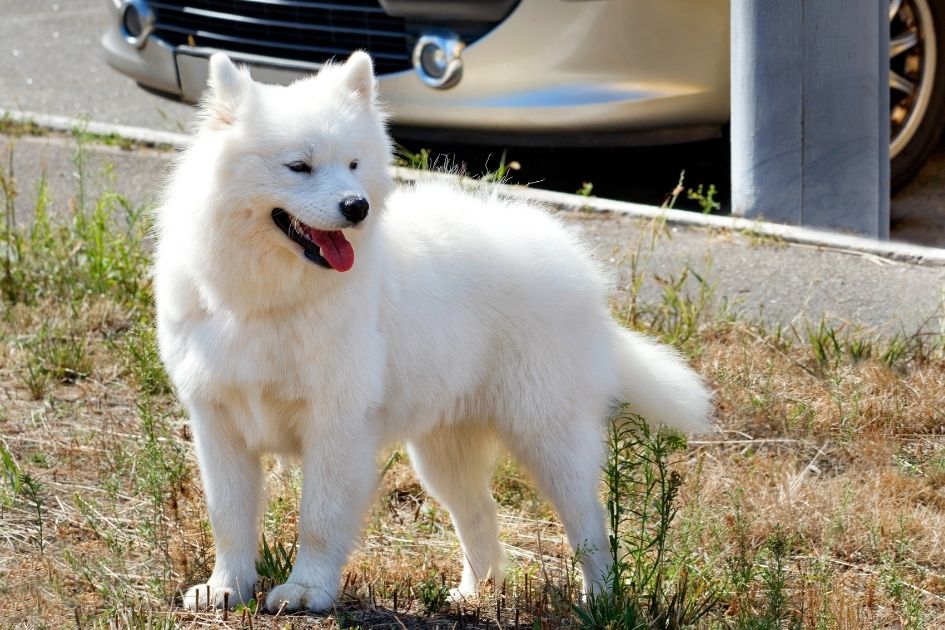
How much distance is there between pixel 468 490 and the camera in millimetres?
3857

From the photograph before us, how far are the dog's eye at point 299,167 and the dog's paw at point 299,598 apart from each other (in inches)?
39.6

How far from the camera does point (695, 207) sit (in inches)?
253

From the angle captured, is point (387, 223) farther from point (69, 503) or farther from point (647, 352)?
point (69, 503)

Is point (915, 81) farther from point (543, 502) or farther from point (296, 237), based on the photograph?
point (296, 237)

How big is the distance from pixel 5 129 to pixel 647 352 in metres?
4.09

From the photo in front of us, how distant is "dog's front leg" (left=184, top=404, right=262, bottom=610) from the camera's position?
132 inches

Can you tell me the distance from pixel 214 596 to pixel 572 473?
1.00 meters

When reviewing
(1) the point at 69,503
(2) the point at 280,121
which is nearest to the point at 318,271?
(2) the point at 280,121

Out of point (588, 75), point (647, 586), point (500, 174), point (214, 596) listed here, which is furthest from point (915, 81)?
point (214, 596)

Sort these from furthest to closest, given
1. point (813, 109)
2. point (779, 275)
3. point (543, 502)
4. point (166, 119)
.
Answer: point (166, 119) < point (813, 109) < point (779, 275) < point (543, 502)

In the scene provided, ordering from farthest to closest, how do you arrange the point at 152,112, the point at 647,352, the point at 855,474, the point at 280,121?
the point at 152,112 < the point at 855,474 < the point at 647,352 < the point at 280,121

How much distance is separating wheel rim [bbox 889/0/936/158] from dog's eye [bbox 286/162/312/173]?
134 inches

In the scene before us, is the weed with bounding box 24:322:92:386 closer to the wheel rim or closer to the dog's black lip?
the dog's black lip

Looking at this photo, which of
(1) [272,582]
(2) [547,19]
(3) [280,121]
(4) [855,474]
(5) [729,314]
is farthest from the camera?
(2) [547,19]
